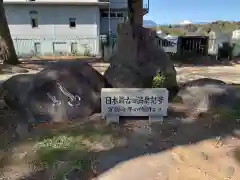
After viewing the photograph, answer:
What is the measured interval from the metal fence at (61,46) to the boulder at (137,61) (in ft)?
51.7

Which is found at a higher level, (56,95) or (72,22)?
(72,22)

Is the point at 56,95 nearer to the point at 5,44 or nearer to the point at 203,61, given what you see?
the point at 5,44

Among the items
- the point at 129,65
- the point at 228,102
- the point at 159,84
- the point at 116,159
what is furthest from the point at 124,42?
the point at 116,159

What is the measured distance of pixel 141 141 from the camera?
3.85 meters

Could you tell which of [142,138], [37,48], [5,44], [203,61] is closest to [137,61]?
[142,138]

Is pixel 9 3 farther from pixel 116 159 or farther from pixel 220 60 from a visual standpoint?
pixel 116 159

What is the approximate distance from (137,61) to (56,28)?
17112mm

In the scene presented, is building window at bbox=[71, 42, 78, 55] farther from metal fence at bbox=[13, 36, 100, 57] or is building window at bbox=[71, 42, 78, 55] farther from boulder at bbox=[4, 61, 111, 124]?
boulder at bbox=[4, 61, 111, 124]

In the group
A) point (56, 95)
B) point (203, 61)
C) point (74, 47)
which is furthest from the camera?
point (74, 47)

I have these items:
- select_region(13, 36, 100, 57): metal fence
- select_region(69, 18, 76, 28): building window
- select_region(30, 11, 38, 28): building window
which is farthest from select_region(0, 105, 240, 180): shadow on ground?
select_region(30, 11, 38, 28): building window

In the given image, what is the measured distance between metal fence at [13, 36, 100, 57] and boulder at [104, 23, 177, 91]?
1576 centimetres

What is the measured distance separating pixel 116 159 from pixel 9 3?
2023 centimetres

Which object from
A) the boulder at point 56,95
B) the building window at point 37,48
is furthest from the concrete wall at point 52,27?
the boulder at point 56,95

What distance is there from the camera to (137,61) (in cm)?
599
